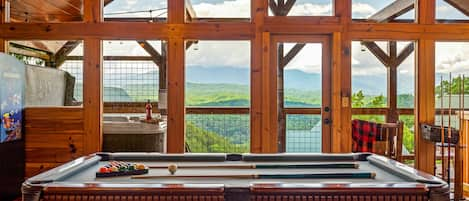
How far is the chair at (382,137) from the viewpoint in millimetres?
4371

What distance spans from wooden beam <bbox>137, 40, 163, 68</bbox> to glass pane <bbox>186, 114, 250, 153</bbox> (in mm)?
Answer: 688

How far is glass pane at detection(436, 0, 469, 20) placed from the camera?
439cm

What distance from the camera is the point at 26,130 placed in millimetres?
4375

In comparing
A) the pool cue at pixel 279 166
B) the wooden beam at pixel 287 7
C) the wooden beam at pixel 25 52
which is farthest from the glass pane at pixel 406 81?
the wooden beam at pixel 25 52

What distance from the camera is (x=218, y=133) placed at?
4.71 m

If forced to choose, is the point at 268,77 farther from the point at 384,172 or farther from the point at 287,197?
the point at 287,197

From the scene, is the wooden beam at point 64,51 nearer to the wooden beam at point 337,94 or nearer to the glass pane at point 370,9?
the wooden beam at point 337,94

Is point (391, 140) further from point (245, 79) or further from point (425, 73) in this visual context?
point (245, 79)

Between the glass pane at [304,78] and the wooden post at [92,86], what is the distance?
204 cm

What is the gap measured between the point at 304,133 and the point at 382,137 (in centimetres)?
86

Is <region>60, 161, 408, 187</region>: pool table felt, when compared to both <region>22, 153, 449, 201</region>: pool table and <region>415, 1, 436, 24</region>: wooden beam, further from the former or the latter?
<region>415, 1, 436, 24</region>: wooden beam

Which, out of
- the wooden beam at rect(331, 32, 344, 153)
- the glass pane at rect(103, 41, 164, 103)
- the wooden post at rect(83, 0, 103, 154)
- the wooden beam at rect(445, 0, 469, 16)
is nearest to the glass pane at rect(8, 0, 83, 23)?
the wooden post at rect(83, 0, 103, 154)

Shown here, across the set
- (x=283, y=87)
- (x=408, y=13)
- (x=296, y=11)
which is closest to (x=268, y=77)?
(x=283, y=87)

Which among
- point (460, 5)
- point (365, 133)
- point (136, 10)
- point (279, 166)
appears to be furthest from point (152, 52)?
point (460, 5)
